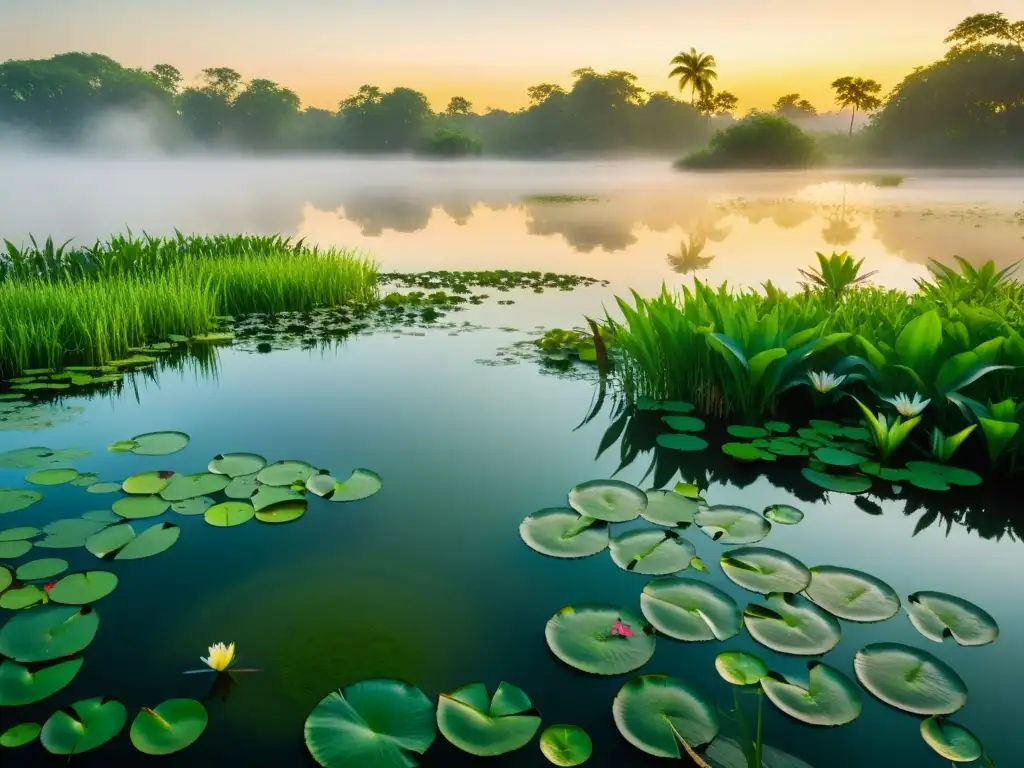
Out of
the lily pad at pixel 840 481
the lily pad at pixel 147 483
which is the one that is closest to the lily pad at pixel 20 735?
the lily pad at pixel 147 483

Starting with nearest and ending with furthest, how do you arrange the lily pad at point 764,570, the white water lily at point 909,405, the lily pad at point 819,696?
1. the lily pad at point 819,696
2. the lily pad at point 764,570
3. the white water lily at point 909,405

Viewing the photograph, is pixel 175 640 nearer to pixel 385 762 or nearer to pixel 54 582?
pixel 54 582

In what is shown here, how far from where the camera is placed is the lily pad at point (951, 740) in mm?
1535

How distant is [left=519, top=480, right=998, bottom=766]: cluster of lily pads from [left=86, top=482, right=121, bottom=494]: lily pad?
6.32 feet

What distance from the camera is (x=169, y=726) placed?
1610 mm

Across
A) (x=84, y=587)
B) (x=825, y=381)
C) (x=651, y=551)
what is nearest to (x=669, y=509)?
(x=651, y=551)

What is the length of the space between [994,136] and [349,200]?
42.4 metres

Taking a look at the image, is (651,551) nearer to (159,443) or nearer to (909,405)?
(909,405)

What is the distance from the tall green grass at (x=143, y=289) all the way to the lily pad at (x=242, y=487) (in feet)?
10.3

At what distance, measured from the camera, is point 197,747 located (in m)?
1.60

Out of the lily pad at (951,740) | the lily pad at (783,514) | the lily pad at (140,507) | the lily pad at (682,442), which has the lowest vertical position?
the lily pad at (783,514)

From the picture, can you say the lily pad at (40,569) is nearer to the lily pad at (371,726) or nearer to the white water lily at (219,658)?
the white water lily at (219,658)

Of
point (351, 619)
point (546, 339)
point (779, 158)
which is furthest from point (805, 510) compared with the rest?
point (779, 158)

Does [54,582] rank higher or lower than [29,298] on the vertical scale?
lower
